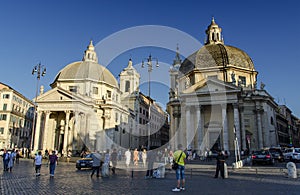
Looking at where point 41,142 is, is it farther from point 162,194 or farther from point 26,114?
point 162,194

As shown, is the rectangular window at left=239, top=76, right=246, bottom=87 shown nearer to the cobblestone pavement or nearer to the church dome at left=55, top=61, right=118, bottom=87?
the church dome at left=55, top=61, right=118, bottom=87

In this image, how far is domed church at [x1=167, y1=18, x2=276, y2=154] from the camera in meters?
33.3

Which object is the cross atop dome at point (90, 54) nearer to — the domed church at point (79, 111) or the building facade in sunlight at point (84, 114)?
the building facade in sunlight at point (84, 114)

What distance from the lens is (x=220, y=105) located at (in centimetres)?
Result: 3409

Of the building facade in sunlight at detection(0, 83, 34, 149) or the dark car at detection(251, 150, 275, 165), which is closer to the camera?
the dark car at detection(251, 150, 275, 165)

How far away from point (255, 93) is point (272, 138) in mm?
8717

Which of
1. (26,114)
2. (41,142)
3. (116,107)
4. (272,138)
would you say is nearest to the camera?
(41,142)

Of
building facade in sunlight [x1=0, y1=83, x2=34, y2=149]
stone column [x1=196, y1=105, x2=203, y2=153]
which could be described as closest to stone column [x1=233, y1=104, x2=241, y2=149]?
stone column [x1=196, y1=105, x2=203, y2=153]

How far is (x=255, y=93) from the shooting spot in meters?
38.8

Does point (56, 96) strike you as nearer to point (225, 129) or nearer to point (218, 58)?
point (225, 129)

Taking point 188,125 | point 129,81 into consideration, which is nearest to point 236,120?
point 188,125

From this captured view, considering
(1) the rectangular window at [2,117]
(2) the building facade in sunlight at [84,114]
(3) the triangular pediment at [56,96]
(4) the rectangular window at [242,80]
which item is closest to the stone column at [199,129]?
(4) the rectangular window at [242,80]

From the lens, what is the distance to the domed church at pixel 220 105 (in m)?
33.3

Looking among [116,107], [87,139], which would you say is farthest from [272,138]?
[87,139]
